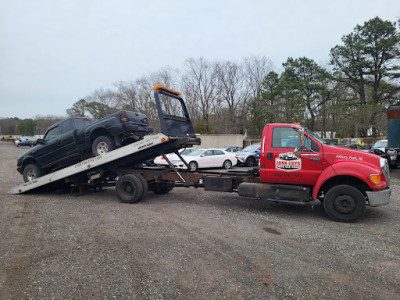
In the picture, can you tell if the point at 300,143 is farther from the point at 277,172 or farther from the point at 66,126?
the point at 66,126

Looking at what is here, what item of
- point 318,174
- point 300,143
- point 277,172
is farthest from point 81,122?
point 318,174

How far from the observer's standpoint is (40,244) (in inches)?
202

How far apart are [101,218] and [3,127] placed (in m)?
120

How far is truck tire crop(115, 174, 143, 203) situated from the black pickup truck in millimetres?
959

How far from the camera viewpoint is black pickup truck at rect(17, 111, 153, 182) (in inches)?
327

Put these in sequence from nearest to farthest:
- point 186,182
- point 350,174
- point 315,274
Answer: point 315,274 → point 350,174 → point 186,182

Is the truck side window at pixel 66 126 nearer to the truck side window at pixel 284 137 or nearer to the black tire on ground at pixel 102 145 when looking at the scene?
the black tire on ground at pixel 102 145

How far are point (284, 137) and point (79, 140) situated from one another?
19.1ft

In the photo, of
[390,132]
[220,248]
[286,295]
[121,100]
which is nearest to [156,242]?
[220,248]

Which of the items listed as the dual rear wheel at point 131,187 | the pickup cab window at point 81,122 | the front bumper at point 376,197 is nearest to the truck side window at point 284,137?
the front bumper at point 376,197

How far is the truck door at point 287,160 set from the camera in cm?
658

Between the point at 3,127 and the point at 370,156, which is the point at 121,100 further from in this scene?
the point at 3,127

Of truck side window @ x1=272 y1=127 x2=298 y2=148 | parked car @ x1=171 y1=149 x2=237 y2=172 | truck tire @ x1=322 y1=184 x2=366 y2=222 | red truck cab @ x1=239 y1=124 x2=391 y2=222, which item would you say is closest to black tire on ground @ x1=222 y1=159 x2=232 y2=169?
parked car @ x1=171 y1=149 x2=237 y2=172

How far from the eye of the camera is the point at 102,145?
28.0ft
